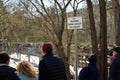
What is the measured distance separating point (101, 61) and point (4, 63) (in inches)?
295

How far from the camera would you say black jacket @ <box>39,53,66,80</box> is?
7.02m

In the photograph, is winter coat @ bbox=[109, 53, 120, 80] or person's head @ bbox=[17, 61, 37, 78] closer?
person's head @ bbox=[17, 61, 37, 78]

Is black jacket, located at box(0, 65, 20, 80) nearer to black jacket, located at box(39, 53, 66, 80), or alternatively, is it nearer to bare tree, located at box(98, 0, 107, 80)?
black jacket, located at box(39, 53, 66, 80)

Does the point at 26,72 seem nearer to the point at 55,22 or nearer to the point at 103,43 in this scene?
the point at 103,43

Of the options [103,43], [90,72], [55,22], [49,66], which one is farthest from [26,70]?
[55,22]

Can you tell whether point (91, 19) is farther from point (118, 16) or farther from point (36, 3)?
point (36, 3)

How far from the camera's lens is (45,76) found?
7000 mm

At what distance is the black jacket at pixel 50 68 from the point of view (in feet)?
23.0

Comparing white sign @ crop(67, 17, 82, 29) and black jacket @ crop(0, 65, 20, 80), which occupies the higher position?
white sign @ crop(67, 17, 82, 29)

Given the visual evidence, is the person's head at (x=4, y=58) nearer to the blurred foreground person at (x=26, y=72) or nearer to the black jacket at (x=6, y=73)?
the black jacket at (x=6, y=73)

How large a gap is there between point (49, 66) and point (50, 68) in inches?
1.7

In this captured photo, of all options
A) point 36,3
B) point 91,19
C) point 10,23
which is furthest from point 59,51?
point 10,23

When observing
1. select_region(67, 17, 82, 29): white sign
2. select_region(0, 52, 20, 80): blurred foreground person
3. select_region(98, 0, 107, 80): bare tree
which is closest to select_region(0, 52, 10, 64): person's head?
select_region(0, 52, 20, 80): blurred foreground person

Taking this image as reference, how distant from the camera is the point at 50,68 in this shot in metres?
7.10
